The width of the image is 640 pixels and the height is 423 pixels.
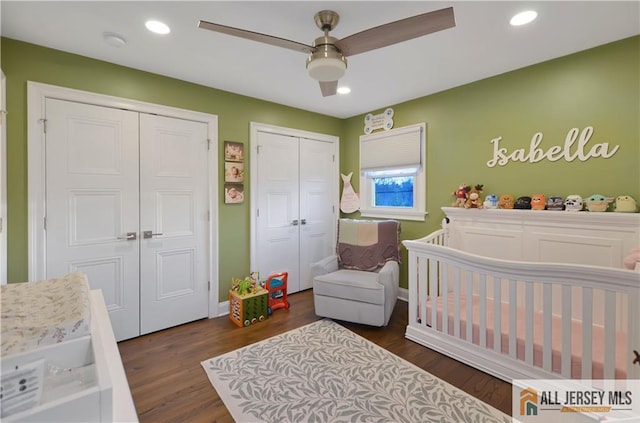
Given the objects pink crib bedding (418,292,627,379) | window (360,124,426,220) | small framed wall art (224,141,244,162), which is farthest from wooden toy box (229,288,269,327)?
window (360,124,426,220)

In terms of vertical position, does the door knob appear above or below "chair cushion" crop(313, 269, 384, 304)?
above

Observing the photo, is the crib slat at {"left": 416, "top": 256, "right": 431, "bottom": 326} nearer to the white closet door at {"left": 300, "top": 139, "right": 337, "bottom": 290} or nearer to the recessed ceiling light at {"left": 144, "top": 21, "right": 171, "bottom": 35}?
the white closet door at {"left": 300, "top": 139, "right": 337, "bottom": 290}

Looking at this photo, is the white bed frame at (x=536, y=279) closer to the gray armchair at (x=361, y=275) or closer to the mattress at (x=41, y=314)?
the gray armchair at (x=361, y=275)

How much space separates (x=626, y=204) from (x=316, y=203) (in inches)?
116

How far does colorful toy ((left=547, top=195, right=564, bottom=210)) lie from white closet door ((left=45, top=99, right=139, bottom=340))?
3508mm

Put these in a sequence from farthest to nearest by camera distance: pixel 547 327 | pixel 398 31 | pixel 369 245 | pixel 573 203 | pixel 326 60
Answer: pixel 369 245, pixel 573 203, pixel 547 327, pixel 326 60, pixel 398 31

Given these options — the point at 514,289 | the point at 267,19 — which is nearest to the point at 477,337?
the point at 514,289

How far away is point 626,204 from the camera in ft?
6.81

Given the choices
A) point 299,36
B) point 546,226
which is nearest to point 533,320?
point 546,226

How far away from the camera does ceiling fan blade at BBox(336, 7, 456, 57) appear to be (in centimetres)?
141

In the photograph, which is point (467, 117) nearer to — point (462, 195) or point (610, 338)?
point (462, 195)

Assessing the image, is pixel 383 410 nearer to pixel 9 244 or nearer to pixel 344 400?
pixel 344 400

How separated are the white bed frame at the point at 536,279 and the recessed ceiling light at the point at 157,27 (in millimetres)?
2430

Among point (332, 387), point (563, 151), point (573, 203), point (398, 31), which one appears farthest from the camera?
point (563, 151)
